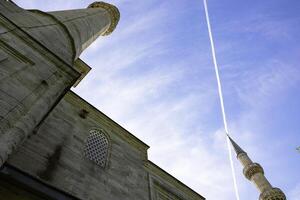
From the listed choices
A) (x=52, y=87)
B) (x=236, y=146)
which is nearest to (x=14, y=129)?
(x=52, y=87)

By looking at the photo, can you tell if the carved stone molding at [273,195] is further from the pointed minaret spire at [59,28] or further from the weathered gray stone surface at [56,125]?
→ the pointed minaret spire at [59,28]

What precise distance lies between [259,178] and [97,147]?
10360mm

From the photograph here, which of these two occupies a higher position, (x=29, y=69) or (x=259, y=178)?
(x=259, y=178)

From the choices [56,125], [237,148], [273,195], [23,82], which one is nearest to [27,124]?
[23,82]

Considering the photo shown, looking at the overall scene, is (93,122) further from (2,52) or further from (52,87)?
(2,52)

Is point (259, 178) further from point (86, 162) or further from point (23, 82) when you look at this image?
point (23, 82)

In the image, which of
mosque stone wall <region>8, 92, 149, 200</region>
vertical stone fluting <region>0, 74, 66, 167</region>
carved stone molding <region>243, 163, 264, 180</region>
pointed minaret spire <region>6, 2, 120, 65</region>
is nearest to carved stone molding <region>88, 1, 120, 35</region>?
pointed minaret spire <region>6, 2, 120, 65</region>

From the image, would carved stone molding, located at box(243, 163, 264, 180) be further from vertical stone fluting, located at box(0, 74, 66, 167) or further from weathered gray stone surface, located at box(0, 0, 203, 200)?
vertical stone fluting, located at box(0, 74, 66, 167)

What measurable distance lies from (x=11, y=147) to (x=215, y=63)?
24703mm

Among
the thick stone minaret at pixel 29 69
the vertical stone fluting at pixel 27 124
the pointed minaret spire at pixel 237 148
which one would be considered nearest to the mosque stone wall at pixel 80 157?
the thick stone minaret at pixel 29 69

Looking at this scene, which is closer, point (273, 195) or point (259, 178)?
point (273, 195)

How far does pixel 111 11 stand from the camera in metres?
17.7

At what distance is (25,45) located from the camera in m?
6.62

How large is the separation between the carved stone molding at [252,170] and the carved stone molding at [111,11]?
406 inches
